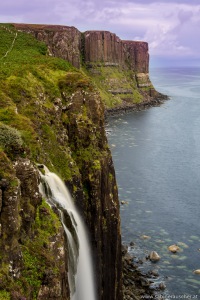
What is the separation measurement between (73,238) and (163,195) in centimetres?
5587

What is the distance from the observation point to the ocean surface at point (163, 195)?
180 ft

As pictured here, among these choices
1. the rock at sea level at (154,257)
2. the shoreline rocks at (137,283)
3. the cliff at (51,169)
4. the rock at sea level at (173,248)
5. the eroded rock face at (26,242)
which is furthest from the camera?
the rock at sea level at (173,248)

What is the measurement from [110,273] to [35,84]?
682 inches

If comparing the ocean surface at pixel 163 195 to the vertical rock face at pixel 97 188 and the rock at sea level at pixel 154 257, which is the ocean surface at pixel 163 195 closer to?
the rock at sea level at pixel 154 257

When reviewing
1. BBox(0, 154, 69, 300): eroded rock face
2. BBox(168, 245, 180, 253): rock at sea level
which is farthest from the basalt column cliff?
BBox(168, 245, 180, 253): rock at sea level

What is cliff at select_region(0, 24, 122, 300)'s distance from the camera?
1870cm

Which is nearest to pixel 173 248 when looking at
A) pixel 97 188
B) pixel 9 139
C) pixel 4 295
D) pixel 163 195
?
pixel 163 195

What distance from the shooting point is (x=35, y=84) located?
115 ft

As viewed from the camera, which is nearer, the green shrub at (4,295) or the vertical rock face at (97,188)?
the green shrub at (4,295)

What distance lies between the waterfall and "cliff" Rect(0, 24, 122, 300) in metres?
1.45

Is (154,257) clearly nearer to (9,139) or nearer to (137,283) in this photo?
(137,283)

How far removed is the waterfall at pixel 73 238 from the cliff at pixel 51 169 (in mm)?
1449

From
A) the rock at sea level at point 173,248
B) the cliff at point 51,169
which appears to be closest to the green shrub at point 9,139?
the cliff at point 51,169

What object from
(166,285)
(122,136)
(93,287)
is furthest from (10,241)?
(122,136)
